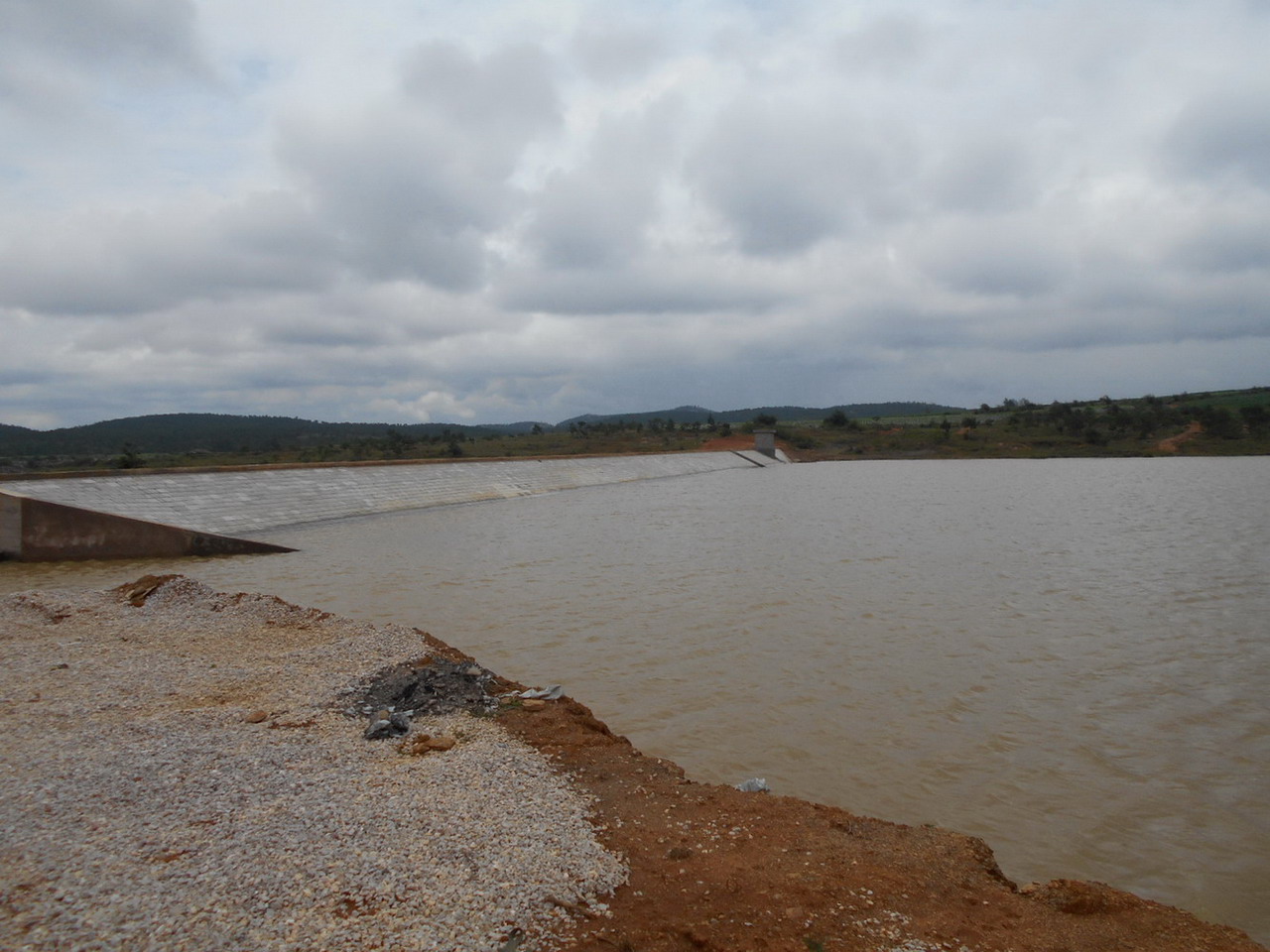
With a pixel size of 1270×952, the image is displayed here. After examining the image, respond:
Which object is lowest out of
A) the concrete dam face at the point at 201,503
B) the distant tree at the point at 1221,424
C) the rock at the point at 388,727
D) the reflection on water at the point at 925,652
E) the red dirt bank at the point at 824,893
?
the reflection on water at the point at 925,652

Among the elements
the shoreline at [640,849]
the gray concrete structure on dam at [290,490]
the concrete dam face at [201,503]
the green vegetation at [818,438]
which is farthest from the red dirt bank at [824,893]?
the green vegetation at [818,438]

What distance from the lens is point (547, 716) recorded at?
23.8 feet

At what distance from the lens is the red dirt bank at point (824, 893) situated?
3.97 metres

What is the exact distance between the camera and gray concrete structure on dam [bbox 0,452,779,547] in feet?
71.8

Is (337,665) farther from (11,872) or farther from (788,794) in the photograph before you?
(788,794)

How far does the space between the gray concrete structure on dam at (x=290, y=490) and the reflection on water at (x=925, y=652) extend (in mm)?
2251

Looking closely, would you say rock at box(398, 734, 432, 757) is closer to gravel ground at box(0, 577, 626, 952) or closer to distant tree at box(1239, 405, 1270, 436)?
gravel ground at box(0, 577, 626, 952)

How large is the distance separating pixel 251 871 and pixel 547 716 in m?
3.23

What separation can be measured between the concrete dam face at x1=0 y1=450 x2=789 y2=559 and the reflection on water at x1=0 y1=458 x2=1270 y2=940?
122 cm

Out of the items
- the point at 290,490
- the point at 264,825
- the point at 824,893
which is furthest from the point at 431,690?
the point at 290,490

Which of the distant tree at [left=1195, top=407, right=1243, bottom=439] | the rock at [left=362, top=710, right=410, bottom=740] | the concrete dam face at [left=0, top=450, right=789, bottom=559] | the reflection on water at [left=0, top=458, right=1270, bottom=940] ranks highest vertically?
the distant tree at [left=1195, top=407, right=1243, bottom=439]

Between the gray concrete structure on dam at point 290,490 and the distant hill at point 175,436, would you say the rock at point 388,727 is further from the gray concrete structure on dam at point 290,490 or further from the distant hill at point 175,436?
the distant hill at point 175,436

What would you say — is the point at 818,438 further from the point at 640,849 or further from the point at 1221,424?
the point at 640,849

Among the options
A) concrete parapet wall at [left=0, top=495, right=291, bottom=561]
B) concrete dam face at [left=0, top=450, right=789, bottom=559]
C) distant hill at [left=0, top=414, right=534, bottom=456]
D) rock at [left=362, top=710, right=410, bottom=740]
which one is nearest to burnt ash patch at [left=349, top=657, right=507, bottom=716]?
rock at [left=362, top=710, right=410, bottom=740]
